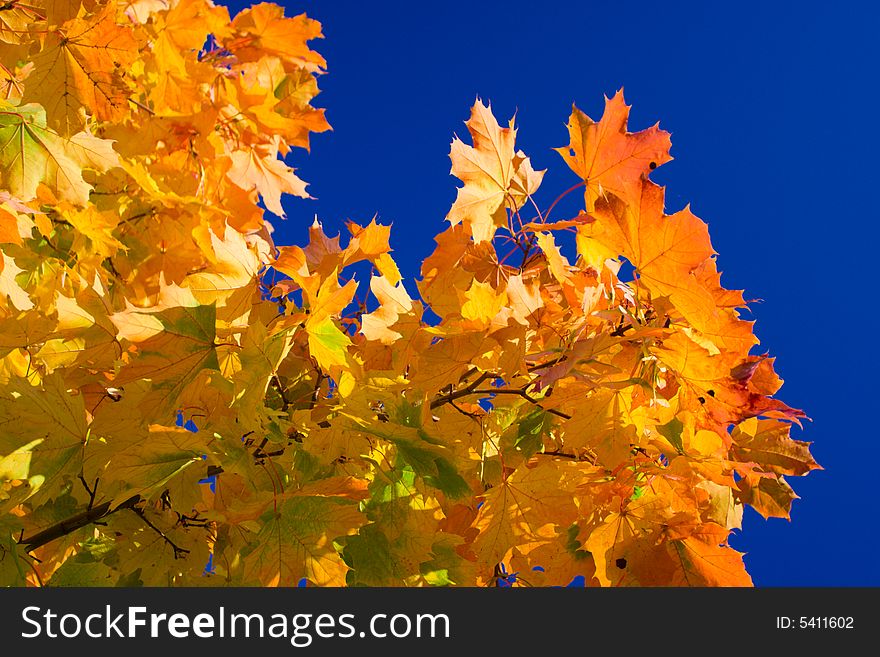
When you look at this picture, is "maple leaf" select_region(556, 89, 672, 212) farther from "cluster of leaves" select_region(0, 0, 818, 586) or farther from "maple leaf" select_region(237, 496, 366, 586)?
"maple leaf" select_region(237, 496, 366, 586)

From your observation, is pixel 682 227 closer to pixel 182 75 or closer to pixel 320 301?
pixel 320 301

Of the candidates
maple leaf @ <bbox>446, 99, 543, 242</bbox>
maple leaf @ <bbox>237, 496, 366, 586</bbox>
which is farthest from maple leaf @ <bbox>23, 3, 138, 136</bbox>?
maple leaf @ <bbox>237, 496, 366, 586</bbox>

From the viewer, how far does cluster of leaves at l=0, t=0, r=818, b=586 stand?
138 cm

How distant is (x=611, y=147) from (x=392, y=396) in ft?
2.65

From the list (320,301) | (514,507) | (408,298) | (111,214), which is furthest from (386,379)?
(111,214)

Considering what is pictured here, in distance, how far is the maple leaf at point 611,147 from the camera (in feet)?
5.54

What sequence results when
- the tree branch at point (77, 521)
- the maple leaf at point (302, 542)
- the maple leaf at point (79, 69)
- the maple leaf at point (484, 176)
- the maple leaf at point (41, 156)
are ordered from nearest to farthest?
the maple leaf at point (302, 542) < the tree branch at point (77, 521) < the maple leaf at point (41, 156) < the maple leaf at point (484, 176) < the maple leaf at point (79, 69)

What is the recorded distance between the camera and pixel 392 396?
53.4 inches

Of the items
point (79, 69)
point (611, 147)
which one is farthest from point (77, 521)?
point (611, 147)

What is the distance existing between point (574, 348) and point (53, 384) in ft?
3.40

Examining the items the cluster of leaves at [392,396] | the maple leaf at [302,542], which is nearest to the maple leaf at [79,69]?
the cluster of leaves at [392,396]

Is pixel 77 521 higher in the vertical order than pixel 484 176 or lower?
lower

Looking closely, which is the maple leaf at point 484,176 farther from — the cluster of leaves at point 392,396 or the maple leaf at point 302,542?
the maple leaf at point 302,542

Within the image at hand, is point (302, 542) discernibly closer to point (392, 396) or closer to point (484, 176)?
point (392, 396)
